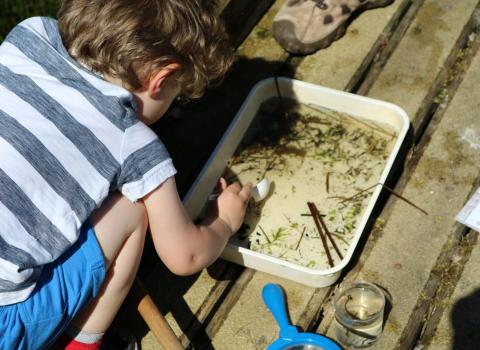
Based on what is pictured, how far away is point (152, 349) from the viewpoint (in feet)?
5.73

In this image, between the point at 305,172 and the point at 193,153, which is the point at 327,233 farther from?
the point at 193,153

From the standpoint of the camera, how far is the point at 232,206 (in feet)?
5.87

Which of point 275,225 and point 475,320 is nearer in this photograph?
point 475,320

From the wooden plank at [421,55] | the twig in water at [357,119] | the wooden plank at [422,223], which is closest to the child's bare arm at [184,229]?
the wooden plank at [422,223]

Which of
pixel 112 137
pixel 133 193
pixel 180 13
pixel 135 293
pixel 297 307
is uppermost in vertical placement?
pixel 180 13

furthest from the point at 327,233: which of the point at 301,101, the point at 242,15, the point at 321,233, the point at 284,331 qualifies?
the point at 242,15

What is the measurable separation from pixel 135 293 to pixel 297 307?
41cm

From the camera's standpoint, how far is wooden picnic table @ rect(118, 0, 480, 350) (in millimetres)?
1742

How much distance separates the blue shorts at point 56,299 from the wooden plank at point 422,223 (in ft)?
1.98

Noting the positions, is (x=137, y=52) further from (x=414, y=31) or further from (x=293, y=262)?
(x=414, y=31)

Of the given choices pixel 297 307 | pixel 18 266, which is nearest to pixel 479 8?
pixel 297 307

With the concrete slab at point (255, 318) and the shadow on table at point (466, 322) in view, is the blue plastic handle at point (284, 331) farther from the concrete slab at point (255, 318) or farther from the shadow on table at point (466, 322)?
the shadow on table at point (466, 322)

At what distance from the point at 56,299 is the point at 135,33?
558 mm

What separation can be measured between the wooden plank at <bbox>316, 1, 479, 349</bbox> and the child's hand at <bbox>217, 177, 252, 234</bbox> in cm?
32
